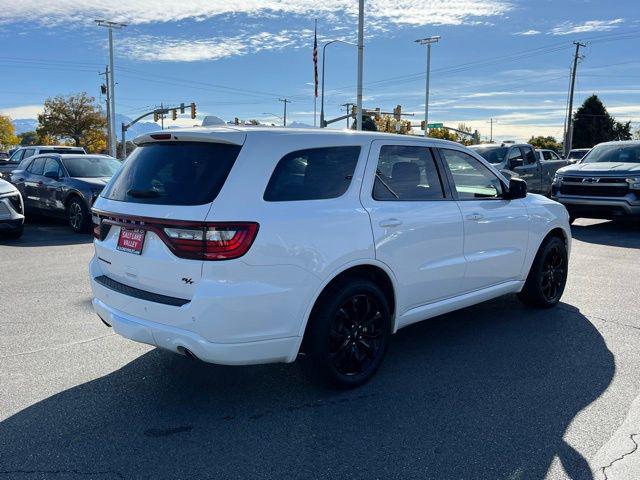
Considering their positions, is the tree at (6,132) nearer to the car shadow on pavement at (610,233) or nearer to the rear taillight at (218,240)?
the car shadow on pavement at (610,233)

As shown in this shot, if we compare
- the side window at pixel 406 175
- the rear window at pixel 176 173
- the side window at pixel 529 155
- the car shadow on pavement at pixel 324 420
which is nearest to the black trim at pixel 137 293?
the rear window at pixel 176 173

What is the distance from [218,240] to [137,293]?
0.76 metres

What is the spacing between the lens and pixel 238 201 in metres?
3.28

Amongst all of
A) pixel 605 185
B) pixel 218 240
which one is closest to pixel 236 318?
pixel 218 240

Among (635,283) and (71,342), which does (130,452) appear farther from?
(635,283)

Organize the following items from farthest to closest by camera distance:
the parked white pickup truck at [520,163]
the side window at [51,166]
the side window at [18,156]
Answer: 1. the side window at [18,156]
2. the parked white pickup truck at [520,163]
3. the side window at [51,166]

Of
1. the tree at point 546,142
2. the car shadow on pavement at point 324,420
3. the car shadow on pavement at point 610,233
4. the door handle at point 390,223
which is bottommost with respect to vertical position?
the car shadow on pavement at point 324,420

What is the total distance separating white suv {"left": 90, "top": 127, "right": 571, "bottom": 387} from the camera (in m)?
3.26

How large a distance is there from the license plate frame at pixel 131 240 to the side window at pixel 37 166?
10391 millimetres

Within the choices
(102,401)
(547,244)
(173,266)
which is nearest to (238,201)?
(173,266)

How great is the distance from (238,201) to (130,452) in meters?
1.50

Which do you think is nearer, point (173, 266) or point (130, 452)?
point (130, 452)

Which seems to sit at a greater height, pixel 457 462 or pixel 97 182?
pixel 97 182

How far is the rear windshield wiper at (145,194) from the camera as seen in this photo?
353 cm
